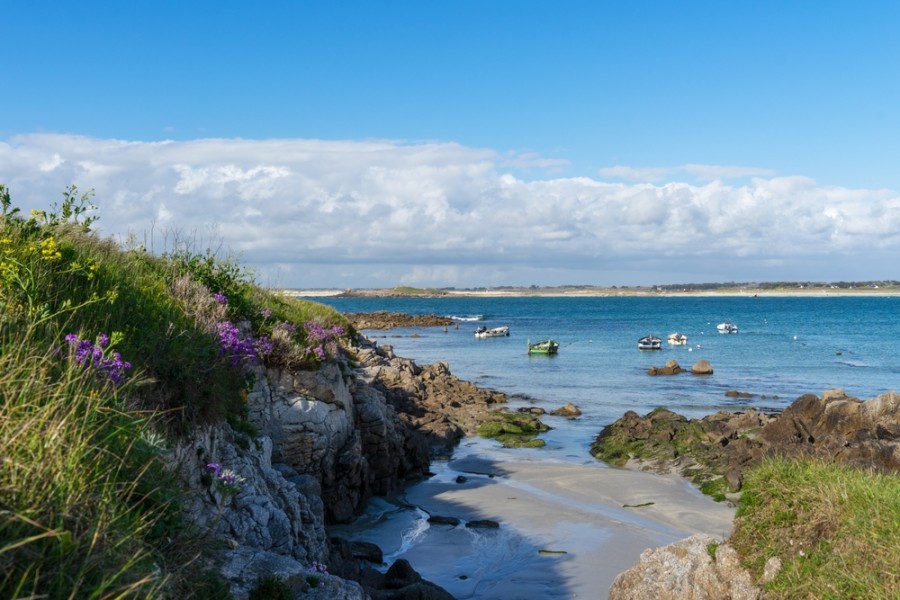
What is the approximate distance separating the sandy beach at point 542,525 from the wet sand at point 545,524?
21 mm

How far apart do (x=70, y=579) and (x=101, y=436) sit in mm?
1629

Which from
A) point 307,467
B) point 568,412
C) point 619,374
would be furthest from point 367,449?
point 619,374

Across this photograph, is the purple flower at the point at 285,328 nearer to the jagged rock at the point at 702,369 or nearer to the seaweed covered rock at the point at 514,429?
the seaweed covered rock at the point at 514,429

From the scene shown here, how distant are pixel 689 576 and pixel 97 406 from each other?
25.4 ft

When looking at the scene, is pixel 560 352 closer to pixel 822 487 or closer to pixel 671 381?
pixel 671 381

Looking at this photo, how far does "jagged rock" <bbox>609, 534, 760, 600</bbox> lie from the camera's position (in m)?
9.12

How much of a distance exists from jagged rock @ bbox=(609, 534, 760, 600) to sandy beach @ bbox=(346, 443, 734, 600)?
2.08m

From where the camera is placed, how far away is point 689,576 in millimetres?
9648

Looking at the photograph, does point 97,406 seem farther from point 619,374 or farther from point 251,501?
point 619,374

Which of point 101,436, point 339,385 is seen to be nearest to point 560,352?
point 339,385

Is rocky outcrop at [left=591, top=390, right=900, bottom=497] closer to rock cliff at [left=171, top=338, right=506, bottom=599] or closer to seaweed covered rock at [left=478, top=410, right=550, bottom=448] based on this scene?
seaweed covered rock at [left=478, top=410, right=550, bottom=448]

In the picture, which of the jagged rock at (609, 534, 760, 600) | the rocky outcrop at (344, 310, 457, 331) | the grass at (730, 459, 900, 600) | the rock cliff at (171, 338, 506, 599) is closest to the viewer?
the rock cliff at (171, 338, 506, 599)

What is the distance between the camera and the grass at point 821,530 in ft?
25.0

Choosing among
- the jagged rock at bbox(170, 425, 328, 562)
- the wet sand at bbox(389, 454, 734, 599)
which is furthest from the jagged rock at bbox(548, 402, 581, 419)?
the jagged rock at bbox(170, 425, 328, 562)
